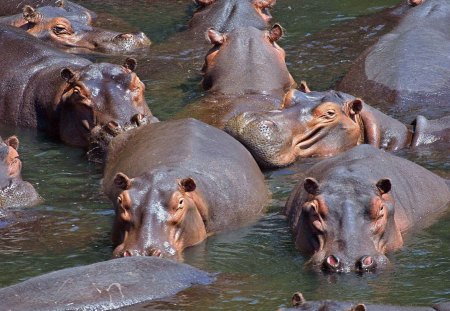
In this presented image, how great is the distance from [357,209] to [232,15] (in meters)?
7.31

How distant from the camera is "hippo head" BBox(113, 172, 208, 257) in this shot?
335 inches

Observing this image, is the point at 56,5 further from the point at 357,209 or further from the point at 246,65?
the point at 357,209

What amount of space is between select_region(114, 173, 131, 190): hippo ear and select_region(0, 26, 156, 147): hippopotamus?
2.50m

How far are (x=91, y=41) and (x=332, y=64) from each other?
2782mm

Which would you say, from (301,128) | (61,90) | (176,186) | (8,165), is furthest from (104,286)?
(61,90)

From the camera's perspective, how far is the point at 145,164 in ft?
31.9

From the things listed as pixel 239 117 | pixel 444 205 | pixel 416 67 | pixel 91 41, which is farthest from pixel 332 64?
pixel 444 205

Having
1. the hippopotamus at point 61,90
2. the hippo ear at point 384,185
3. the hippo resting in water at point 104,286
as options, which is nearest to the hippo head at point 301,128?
the hippopotamus at point 61,90

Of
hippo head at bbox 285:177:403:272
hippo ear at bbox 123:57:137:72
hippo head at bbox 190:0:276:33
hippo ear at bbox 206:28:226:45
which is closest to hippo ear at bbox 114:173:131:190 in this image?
hippo head at bbox 285:177:403:272

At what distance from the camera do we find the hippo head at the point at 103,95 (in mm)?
11312

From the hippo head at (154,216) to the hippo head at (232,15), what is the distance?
640 cm

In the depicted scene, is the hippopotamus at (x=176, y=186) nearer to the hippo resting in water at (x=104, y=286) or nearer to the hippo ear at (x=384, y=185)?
the hippo resting in water at (x=104, y=286)

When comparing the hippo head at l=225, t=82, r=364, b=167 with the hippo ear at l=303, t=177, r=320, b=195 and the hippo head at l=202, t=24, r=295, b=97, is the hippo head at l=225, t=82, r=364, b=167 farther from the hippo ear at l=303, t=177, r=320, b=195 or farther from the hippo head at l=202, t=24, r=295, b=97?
the hippo ear at l=303, t=177, r=320, b=195

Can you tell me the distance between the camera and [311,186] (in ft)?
28.6
